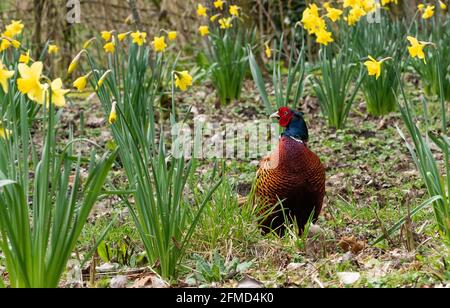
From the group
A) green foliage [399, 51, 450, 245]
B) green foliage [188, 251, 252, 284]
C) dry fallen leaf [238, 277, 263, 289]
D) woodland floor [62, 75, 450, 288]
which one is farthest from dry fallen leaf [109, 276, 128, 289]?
green foliage [399, 51, 450, 245]

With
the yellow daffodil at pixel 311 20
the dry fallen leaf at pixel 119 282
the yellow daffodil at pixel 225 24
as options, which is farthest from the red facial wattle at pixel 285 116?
the yellow daffodil at pixel 225 24

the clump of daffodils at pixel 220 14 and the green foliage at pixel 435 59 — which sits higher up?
the clump of daffodils at pixel 220 14

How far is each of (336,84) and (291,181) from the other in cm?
232

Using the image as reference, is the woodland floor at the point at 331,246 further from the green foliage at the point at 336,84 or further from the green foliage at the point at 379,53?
the green foliage at the point at 379,53

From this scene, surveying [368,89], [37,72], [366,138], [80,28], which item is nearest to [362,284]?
[37,72]

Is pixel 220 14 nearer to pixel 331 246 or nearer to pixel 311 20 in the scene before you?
pixel 311 20

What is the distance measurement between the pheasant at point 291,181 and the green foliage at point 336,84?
6.63 ft

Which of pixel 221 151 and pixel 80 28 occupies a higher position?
pixel 80 28

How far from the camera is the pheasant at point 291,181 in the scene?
10.2 ft

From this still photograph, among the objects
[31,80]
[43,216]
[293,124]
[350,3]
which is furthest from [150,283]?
[350,3]

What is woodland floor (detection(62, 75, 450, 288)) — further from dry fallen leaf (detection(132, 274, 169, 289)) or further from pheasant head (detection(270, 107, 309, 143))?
pheasant head (detection(270, 107, 309, 143))

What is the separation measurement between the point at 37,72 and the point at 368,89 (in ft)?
12.5
